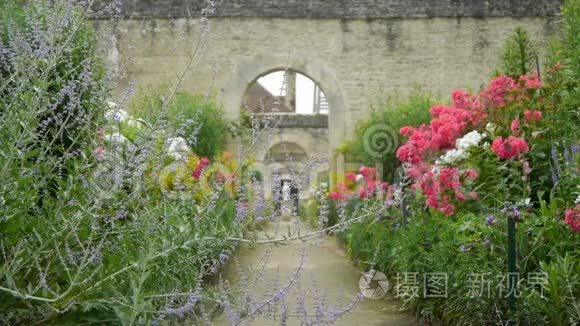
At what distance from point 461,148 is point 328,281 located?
1.77 metres

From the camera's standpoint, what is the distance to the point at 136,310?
6.25 ft

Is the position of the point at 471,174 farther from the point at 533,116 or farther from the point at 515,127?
the point at 533,116

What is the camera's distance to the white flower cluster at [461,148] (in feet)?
18.9

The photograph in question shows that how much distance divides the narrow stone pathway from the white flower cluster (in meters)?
1.12

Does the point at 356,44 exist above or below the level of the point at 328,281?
above

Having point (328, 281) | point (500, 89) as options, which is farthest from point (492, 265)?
point (328, 281)

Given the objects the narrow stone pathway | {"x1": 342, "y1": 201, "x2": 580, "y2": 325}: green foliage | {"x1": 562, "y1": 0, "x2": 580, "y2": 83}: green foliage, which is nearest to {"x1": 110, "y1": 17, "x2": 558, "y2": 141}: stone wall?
the narrow stone pathway

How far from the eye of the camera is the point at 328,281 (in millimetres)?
6758

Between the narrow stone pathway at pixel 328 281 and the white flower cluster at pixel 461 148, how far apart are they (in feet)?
3.66

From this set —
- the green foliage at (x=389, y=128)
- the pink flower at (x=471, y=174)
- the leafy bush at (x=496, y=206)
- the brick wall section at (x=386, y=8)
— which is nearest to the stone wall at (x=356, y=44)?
the brick wall section at (x=386, y=8)

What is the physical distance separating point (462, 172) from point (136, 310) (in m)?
3.98

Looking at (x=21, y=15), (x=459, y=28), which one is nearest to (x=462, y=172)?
(x=21, y=15)

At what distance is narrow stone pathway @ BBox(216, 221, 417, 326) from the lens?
15.5 feet

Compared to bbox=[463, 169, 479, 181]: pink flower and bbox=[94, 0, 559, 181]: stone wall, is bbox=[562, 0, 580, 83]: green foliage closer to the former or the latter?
bbox=[463, 169, 479, 181]: pink flower
